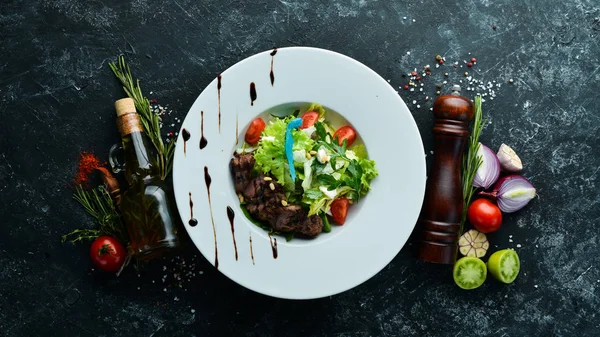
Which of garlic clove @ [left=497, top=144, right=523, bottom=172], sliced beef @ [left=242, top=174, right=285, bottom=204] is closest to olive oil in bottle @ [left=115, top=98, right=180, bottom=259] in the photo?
sliced beef @ [left=242, top=174, right=285, bottom=204]

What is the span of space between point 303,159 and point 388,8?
3.44 ft

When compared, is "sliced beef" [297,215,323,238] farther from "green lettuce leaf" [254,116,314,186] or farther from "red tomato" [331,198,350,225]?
"green lettuce leaf" [254,116,314,186]

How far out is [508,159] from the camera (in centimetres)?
329

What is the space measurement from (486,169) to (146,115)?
6.19 ft

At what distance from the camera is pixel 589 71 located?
3404 millimetres

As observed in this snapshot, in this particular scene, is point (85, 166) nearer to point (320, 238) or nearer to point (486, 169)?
point (320, 238)

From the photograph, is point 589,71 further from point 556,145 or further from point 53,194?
point 53,194

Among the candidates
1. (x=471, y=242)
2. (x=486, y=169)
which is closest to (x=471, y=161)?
(x=486, y=169)

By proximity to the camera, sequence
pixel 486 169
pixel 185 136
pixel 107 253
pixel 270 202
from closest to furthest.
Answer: pixel 185 136, pixel 270 202, pixel 107 253, pixel 486 169

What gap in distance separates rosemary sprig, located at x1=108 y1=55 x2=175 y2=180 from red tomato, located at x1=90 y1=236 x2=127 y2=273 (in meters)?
0.45

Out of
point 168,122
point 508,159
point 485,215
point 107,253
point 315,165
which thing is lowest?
point 485,215

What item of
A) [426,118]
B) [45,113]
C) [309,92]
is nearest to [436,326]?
[426,118]

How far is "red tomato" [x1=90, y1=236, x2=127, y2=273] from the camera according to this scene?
10.4 feet

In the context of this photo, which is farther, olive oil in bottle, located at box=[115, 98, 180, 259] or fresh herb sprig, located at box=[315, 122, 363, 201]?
olive oil in bottle, located at box=[115, 98, 180, 259]
